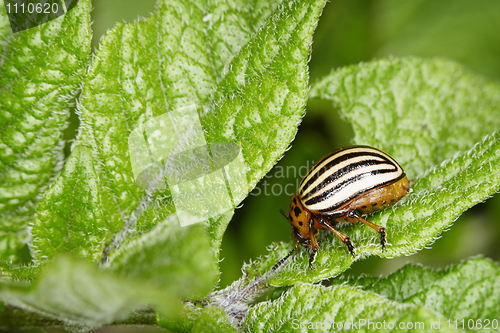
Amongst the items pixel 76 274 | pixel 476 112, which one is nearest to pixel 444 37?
pixel 476 112

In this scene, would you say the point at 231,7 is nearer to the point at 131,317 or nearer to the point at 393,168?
the point at 393,168

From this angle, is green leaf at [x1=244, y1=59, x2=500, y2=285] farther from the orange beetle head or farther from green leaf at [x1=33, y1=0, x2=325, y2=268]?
green leaf at [x1=33, y1=0, x2=325, y2=268]

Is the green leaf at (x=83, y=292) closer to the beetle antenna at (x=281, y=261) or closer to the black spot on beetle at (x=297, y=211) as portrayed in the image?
the beetle antenna at (x=281, y=261)

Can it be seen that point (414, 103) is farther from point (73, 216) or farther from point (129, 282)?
point (129, 282)

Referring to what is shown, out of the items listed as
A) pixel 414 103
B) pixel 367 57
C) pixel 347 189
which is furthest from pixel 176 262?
pixel 367 57

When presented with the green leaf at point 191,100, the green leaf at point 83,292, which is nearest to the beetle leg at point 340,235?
the green leaf at point 191,100

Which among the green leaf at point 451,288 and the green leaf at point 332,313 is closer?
the green leaf at point 332,313
